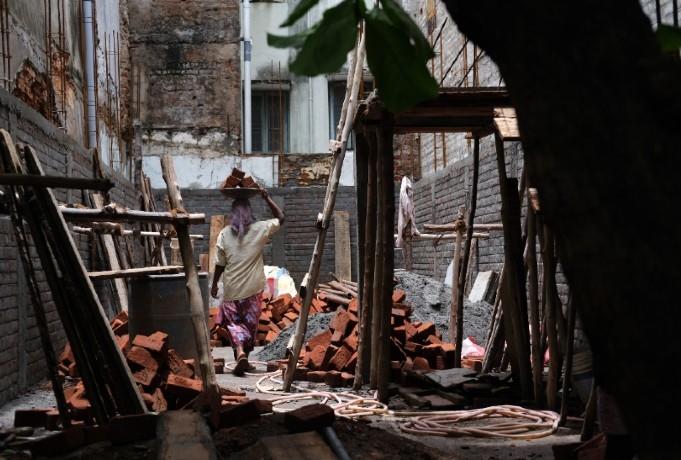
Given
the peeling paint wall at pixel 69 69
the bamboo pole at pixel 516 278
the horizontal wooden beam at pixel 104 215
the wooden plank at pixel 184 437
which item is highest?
the peeling paint wall at pixel 69 69

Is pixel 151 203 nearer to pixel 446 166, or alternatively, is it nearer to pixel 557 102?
pixel 446 166

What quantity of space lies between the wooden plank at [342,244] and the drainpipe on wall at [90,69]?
22.5 feet

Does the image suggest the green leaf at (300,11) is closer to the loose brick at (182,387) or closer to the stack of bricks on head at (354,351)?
the loose brick at (182,387)

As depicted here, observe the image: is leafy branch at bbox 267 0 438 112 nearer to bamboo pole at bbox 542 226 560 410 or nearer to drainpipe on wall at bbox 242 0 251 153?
bamboo pole at bbox 542 226 560 410

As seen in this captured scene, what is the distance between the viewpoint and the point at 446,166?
15891mm

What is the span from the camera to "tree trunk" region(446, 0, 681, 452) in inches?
37.4

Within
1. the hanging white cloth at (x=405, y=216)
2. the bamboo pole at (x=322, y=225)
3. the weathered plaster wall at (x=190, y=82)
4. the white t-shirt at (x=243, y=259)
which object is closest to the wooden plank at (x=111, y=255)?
the white t-shirt at (x=243, y=259)

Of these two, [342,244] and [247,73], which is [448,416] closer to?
[342,244]

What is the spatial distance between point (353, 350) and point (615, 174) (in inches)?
283

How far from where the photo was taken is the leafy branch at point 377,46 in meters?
1.14

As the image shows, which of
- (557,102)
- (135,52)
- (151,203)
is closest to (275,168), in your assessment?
(135,52)

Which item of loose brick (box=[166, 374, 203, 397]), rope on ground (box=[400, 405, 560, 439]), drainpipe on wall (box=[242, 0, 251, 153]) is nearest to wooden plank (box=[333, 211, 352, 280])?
drainpipe on wall (box=[242, 0, 251, 153])

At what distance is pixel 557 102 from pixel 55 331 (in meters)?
8.27

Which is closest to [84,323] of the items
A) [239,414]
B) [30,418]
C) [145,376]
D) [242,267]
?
[30,418]
